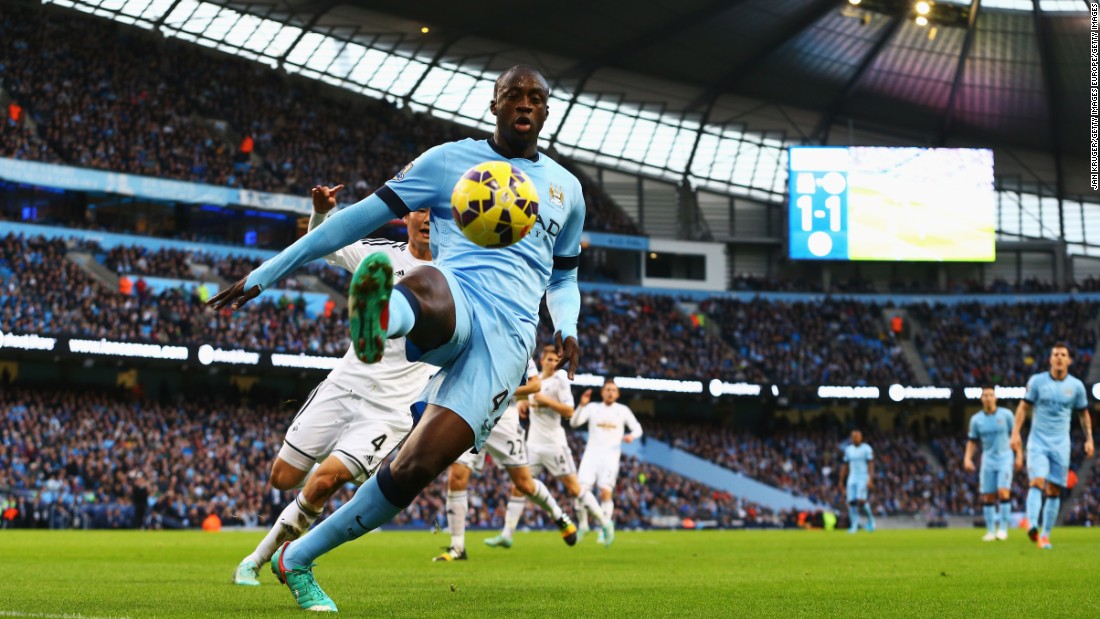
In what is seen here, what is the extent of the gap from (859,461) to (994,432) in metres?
8.69

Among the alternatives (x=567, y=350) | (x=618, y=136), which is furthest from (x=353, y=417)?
(x=618, y=136)

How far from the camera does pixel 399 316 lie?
499 cm

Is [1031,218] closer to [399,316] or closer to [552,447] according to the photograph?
[552,447]

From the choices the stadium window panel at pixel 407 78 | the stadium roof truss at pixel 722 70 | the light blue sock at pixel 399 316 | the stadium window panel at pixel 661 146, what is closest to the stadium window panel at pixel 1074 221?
the stadium roof truss at pixel 722 70

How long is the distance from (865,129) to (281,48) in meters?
26.7

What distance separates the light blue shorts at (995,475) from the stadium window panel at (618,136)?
36.1 meters

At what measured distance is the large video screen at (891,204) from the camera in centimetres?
4916

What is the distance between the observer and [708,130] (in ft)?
188

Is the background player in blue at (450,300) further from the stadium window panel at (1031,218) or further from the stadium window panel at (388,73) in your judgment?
the stadium window panel at (1031,218)

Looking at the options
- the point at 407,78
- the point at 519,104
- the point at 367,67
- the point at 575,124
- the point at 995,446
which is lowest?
the point at 995,446

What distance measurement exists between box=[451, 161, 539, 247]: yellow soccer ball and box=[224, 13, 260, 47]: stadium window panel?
45.0 meters

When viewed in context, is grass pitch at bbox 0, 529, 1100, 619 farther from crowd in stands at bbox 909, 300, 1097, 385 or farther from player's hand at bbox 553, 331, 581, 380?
crowd in stands at bbox 909, 300, 1097, 385

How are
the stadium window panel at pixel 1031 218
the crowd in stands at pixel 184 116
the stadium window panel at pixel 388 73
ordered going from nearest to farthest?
the crowd in stands at pixel 184 116 → the stadium window panel at pixel 388 73 → the stadium window panel at pixel 1031 218

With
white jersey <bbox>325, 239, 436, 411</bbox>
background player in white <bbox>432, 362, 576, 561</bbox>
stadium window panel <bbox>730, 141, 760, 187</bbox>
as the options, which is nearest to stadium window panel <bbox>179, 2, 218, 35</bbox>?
stadium window panel <bbox>730, 141, 760, 187</bbox>
